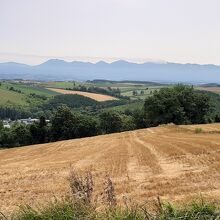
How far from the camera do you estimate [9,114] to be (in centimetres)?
16138

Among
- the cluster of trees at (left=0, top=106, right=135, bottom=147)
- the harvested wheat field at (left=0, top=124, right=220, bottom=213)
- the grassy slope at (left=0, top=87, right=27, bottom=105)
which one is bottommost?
the grassy slope at (left=0, top=87, right=27, bottom=105)

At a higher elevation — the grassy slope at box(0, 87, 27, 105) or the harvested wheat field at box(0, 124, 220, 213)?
the harvested wheat field at box(0, 124, 220, 213)

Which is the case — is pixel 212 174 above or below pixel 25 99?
above

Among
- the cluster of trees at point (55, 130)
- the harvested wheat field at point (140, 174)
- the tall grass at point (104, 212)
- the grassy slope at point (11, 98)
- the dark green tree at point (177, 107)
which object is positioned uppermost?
the tall grass at point (104, 212)

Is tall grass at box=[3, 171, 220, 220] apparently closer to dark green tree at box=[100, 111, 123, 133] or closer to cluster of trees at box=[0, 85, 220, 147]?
cluster of trees at box=[0, 85, 220, 147]

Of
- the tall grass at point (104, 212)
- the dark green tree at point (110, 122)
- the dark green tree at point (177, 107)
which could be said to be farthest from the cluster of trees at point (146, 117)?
the tall grass at point (104, 212)

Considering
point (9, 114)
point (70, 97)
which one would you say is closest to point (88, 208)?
point (9, 114)

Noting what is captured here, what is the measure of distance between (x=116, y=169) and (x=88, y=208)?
1864 centimetres

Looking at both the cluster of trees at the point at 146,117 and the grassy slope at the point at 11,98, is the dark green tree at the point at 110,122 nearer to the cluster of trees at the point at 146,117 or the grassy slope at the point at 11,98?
the cluster of trees at the point at 146,117

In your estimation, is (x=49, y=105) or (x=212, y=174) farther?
(x=49, y=105)

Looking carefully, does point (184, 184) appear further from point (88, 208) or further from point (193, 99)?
point (193, 99)

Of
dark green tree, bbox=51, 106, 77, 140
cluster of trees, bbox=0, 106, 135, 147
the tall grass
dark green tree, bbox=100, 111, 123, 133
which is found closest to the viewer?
the tall grass

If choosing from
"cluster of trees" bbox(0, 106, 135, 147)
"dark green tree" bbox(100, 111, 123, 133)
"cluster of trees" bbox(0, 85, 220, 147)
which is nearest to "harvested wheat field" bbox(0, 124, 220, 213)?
"cluster of trees" bbox(0, 85, 220, 147)

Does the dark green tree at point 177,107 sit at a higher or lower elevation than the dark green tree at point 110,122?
higher
